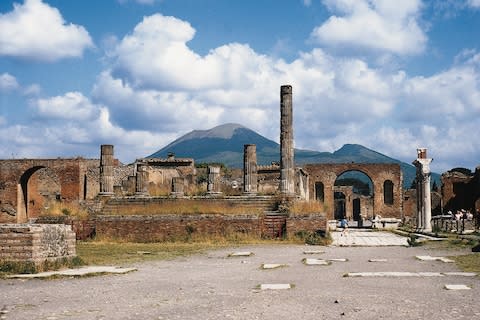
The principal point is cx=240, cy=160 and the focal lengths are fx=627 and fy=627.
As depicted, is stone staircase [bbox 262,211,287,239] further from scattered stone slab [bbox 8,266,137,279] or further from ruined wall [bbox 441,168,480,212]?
ruined wall [bbox 441,168,480,212]

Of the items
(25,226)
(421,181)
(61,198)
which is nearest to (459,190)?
(421,181)

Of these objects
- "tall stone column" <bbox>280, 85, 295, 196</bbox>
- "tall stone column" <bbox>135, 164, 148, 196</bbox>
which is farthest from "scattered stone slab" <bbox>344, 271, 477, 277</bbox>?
"tall stone column" <bbox>135, 164, 148, 196</bbox>

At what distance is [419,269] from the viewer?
11.7 m

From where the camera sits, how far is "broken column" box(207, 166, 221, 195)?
25564 millimetres

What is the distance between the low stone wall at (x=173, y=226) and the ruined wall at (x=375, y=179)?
28.6 meters

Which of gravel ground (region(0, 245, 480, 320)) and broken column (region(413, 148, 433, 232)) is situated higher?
broken column (region(413, 148, 433, 232))

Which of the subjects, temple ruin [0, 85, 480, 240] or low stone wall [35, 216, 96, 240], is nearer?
low stone wall [35, 216, 96, 240]

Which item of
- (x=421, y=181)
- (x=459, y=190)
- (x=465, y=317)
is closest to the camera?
(x=465, y=317)

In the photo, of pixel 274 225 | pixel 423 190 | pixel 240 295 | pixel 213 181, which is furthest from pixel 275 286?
pixel 423 190

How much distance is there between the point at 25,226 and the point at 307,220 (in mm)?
11427

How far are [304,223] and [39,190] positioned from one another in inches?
1021

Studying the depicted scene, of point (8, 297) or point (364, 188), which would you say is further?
point (364, 188)

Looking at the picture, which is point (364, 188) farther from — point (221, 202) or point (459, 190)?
point (221, 202)

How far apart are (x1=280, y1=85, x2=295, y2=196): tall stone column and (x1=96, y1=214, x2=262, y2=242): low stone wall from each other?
429 centimetres
